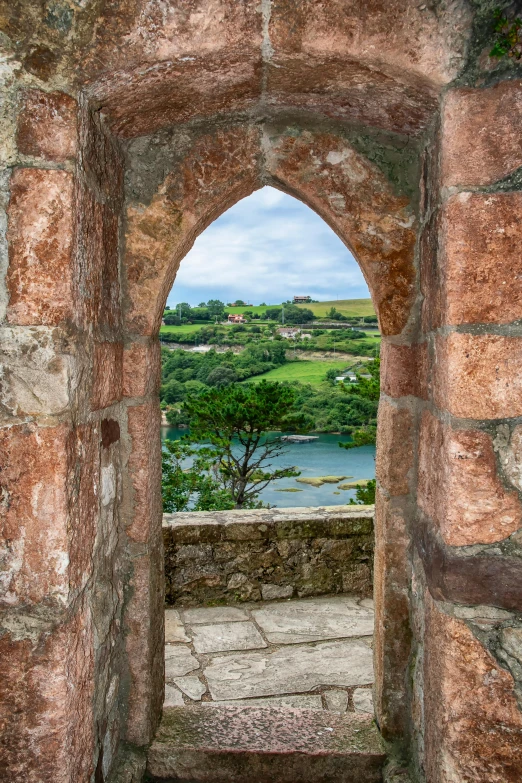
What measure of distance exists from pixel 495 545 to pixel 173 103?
4.62 ft

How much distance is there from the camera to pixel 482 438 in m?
1.37

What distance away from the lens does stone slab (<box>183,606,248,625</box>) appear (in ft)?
11.5

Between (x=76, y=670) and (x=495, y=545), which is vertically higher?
(x=495, y=545)

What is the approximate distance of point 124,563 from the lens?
Result: 1.83m

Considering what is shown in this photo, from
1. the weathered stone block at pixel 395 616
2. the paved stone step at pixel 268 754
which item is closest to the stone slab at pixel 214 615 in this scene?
the paved stone step at pixel 268 754

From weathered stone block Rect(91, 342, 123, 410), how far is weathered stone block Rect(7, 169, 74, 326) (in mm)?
237

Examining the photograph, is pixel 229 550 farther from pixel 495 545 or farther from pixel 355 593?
pixel 495 545

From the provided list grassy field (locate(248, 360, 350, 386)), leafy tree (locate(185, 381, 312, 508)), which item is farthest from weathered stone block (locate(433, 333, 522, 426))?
grassy field (locate(248, 360, 350, 386))

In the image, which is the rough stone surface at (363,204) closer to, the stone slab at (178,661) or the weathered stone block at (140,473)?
the weathered stone block at (140,473)

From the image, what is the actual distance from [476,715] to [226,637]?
2115 mm

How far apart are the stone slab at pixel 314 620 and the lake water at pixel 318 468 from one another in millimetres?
8159

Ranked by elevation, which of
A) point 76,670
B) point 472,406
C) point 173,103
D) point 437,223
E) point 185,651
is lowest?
point 185,651

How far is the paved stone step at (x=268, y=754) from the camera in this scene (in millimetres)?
1867

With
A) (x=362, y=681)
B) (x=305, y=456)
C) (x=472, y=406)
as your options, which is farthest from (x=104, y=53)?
(x=305, y=456)
